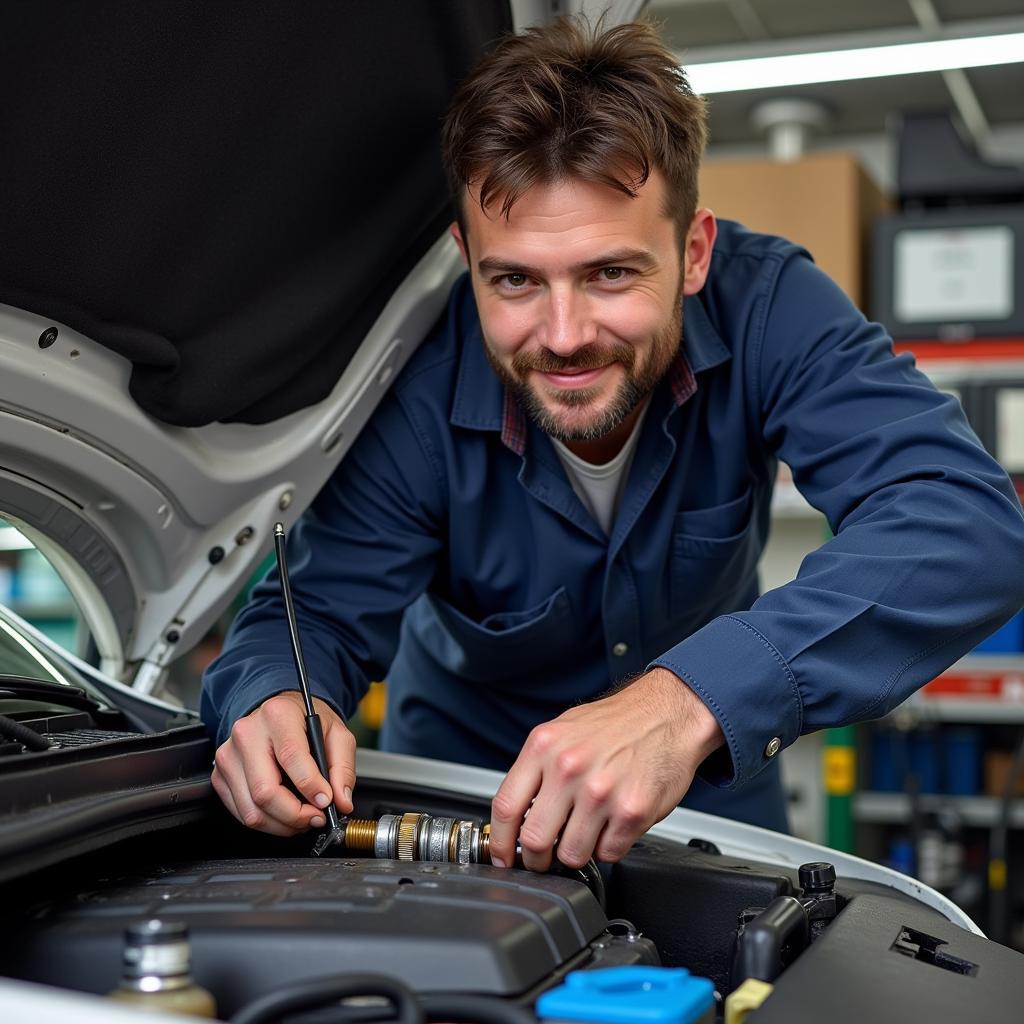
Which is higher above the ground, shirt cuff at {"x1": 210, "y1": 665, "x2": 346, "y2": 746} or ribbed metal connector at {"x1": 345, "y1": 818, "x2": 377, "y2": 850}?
shirt cuff at {"x1": 210, "y1": 665, "x2": 346, "y2": 746}

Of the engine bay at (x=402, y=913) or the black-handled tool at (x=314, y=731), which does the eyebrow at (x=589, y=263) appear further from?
the engine bay at (x=402, y=913)

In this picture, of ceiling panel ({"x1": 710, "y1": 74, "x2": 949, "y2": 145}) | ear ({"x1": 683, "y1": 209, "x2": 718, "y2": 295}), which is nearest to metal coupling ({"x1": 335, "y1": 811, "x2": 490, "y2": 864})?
ear ({"x1": 683, "y1": 209, "x2": 718, "y2": 295})

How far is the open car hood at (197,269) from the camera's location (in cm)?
93

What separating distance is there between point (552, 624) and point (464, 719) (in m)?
0.25

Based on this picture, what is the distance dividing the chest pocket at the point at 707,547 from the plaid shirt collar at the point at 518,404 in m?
0.13

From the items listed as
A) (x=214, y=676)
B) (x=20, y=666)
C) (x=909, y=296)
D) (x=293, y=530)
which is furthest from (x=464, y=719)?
(x=909, y=296)

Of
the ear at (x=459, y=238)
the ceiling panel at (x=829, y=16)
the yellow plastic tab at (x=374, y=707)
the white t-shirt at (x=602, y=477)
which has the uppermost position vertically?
the ceiling panel at (x=829, y=16)

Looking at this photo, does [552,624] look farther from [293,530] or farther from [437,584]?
[293,530]

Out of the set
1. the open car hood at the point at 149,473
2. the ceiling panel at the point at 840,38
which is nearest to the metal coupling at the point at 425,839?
the open car hood at the point at 149,473

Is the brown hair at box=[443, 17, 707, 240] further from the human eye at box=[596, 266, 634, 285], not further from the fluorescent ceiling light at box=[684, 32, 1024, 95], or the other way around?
the fluorescent ceiling light at box=[684, 32, 1024, 95]

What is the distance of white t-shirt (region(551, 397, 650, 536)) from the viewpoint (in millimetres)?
1408

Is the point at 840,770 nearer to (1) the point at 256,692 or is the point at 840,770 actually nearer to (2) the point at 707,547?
(2) the point at 707,547

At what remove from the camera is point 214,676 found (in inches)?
47.8

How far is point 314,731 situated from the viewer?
3.44ft
